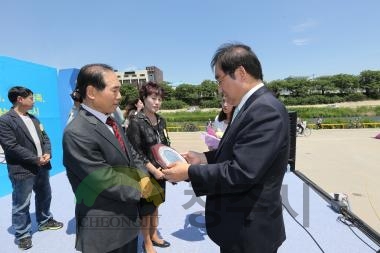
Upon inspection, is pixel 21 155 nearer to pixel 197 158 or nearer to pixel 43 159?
pixel 43 159

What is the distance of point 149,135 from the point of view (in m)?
2.68

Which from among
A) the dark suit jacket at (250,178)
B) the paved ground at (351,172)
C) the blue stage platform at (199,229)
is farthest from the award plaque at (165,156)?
the paved ground at (351,172)

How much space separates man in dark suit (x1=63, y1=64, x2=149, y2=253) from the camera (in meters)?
1.62

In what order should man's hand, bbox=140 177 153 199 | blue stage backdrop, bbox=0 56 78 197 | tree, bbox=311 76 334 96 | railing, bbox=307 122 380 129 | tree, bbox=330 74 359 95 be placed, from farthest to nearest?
tree, bbox=311 76 334 96, tree, bbox=330 74 359 95, railing, bbox=307 122 380 129, blue stage backdrop, bbox=0 56 78 197, man's hand, bbox=140 177 153 199

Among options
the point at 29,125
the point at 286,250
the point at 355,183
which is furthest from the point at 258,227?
the point at 355,183

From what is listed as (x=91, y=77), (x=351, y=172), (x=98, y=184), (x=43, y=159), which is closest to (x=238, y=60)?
(x=91, y=77)

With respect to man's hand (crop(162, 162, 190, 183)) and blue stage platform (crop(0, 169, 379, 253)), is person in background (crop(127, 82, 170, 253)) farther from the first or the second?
man's hand (crop(162, 162, 190, 183))

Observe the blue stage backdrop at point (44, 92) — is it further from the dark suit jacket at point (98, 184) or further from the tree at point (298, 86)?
the tree at point (298, 86)

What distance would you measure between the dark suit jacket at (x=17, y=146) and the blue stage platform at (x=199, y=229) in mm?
808

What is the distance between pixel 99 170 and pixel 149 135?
1.08 meters

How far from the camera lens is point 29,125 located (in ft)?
10.7

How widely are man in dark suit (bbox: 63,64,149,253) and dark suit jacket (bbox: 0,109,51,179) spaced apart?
65.2 inches

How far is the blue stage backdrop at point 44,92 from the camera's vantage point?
→ 488cm

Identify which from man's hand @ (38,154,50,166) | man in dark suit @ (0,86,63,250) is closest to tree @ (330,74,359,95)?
man's hand @ (38,154,50,166)
